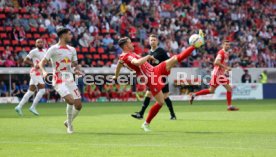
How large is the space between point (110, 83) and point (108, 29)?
183 inches

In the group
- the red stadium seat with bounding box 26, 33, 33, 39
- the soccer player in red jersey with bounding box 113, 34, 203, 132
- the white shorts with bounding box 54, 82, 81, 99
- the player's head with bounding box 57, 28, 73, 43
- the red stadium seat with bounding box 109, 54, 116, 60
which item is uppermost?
the red stadium seat with bounding box 26, 33, 33, 39

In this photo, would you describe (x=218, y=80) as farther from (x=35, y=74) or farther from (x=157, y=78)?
(x=157, y=78)

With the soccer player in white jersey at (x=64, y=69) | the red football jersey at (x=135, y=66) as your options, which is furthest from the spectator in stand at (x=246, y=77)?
the soccer player in white jersey at (x=64, y=69)

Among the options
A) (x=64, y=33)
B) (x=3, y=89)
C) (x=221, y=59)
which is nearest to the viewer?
(x=64, y=33)

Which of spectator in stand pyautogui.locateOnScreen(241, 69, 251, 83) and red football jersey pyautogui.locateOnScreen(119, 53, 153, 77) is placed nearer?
red football jersey pyautogui.locateOnScreen(119, 53, 153, 77)

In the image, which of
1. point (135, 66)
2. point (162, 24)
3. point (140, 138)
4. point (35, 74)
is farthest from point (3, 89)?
point (140, 138)

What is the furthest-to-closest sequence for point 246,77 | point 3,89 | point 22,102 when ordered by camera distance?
point 246,77, point 3,89, point 22,102

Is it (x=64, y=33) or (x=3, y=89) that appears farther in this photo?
(x=3, y=89)

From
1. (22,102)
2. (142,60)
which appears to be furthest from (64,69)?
(22,102)

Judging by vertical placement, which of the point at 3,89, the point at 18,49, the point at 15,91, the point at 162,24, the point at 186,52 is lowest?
the point at 15,91

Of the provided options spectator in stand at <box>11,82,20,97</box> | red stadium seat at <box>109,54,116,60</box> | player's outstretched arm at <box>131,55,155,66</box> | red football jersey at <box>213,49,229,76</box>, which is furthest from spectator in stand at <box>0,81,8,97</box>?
player's outstretched arm at <box>131,55,155,66</box>

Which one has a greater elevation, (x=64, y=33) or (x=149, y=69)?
(x=64, y=33)

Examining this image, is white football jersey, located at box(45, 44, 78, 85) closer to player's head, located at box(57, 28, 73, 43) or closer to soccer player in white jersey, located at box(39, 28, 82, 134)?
soccer player in white jersey, located at box(39, 28, 82, 134)

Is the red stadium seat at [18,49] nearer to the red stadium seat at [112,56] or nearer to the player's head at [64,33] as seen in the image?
the red stadium seat at [112,56]
